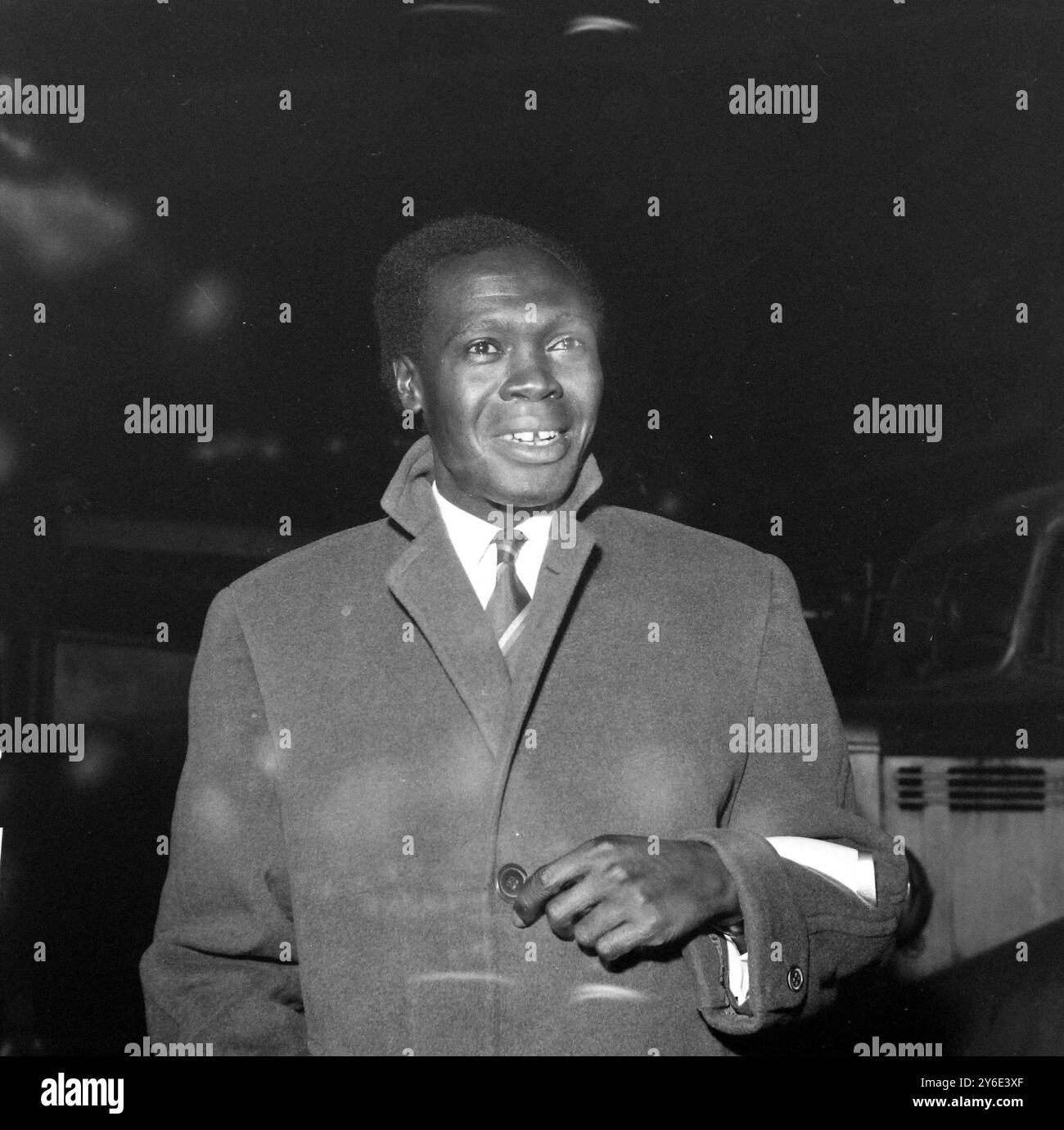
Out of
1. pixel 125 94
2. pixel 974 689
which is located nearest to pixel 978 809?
pixel 974 689

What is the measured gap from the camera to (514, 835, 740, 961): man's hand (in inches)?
66.7

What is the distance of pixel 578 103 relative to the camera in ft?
7.06

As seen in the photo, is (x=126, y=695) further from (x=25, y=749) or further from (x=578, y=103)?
(x=578, y=103)

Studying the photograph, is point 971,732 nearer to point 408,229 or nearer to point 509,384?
point 509,384

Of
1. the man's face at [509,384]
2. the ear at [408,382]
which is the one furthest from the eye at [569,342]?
the ear at [408,382]

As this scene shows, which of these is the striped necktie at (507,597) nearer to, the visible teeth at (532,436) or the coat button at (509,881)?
the visible teeth at (532,436)

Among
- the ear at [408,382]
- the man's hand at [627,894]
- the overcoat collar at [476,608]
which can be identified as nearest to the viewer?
the man's hand at [627,894]

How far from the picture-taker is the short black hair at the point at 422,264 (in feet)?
6.57

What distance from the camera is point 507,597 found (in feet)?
6.18

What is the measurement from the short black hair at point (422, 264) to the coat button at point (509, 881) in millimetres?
723

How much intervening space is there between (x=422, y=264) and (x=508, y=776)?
2.52ft

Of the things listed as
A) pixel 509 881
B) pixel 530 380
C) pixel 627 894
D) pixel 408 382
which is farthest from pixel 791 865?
pixel 408 382

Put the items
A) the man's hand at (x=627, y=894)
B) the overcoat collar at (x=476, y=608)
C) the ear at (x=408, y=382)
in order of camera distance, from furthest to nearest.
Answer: the ear at (x=408, y=382)
the overcoat collar at (x=476, y=608)
the man's hand at (x=627, y=894)

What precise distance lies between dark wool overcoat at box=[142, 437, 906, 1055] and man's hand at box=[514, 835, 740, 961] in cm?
4
